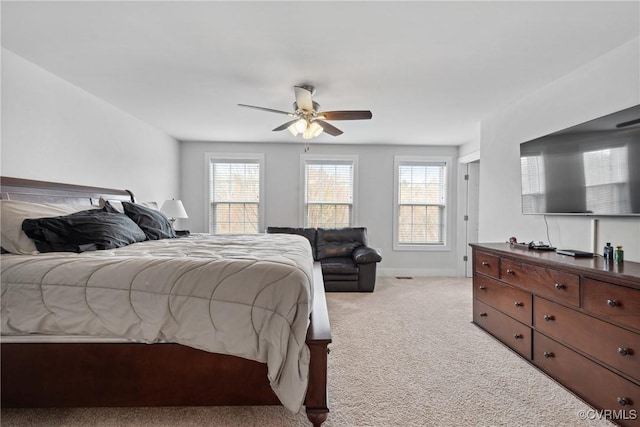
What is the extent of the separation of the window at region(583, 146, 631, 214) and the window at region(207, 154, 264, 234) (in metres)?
4.61

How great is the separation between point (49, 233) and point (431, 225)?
18.1 ft

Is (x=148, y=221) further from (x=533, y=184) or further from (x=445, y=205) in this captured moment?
(x=445, y=205)

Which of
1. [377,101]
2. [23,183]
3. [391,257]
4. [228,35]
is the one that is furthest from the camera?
[391,257]

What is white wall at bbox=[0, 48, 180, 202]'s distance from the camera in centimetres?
246

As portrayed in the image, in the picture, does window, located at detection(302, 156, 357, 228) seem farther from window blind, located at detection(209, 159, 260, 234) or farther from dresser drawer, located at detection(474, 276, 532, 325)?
dresser drawer, located at detection(474, 276, 532, 325)

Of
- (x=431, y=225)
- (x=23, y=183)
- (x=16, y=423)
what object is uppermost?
(x=23, y=183)

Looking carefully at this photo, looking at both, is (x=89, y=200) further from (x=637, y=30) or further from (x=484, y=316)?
(x=637, y=30)

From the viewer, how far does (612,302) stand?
1.76 meters

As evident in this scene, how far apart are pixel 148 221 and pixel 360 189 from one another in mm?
3686

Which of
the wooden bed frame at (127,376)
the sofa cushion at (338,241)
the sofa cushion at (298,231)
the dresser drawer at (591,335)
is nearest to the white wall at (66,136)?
the wooden bed frame at (127,376)

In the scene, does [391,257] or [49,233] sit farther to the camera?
[391,257]

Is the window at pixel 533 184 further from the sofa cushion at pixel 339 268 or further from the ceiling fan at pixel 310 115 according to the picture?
the sofa cushion at pixel 339 268

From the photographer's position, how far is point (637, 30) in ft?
6.88

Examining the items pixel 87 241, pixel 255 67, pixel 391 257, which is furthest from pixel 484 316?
pixel 87 241
